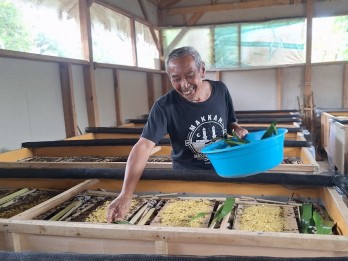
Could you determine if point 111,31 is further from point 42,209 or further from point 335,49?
point 335,49

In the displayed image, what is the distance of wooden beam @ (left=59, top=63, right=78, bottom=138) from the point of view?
398 centimetres

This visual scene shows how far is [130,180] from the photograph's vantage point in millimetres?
1317

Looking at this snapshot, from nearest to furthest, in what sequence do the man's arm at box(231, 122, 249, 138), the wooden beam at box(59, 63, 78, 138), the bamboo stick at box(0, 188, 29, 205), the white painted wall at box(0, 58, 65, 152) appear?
the man's arm at box(231, 122, 249, 138) → the bamboo stick at box(0, 188, 29, 205) → the white painted wall at box(0, 58, 65, 152) → the wooden beam at box(59, 63, 78, 138)

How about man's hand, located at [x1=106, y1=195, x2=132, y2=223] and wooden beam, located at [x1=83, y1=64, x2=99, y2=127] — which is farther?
wooden beam, located at [x1=83, y1=64, x2=99, y2=127]

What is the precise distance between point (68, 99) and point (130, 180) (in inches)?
120

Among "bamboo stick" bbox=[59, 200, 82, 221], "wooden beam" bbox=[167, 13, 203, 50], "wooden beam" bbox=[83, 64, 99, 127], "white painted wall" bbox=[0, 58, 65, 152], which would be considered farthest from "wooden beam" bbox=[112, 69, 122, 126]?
"bamboo stick" bbox=[59, 200, 82, 221]

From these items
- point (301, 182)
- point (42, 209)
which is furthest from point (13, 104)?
point (301, 182)

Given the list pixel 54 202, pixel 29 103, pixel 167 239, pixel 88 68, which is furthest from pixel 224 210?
pixel 88 68

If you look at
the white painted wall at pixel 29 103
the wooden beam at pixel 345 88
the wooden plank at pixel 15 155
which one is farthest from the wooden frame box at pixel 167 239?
the wooden beam at pixel 345 88

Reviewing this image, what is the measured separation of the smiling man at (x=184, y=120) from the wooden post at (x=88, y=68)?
2948 mm

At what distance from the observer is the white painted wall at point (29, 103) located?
314 cm

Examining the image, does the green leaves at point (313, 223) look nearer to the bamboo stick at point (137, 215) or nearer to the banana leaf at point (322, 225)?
the banana leaf at point (322, 225)

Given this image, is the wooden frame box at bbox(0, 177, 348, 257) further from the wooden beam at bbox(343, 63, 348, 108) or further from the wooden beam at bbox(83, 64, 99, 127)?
the wooden beam at bbox(343, 63, 348, 108)

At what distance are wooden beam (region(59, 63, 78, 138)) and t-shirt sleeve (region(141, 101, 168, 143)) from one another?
111 inches
